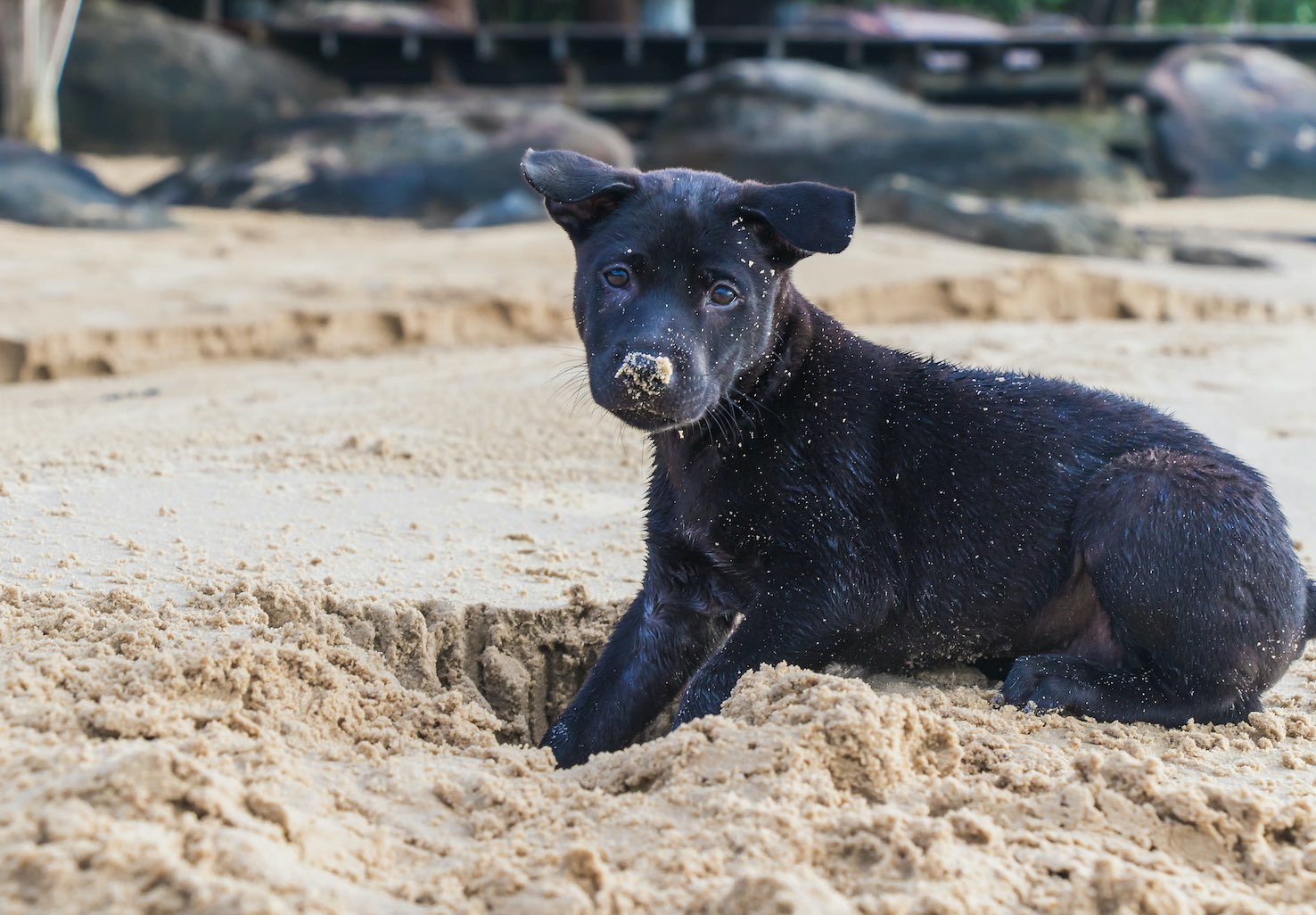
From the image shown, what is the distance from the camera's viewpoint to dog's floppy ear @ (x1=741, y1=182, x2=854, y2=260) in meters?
3.81

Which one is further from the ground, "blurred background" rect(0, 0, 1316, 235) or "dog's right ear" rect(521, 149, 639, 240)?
"dog's right ear" rect(521, 149, 639, 240)

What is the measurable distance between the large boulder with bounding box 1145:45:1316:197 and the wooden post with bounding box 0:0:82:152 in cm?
1472

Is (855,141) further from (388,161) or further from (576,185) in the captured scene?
(576,185)

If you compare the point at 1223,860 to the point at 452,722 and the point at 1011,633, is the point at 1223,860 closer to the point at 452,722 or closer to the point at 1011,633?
the point at 1011,633

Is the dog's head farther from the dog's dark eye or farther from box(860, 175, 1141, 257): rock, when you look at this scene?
box(860, 175, 1141, 257): rock

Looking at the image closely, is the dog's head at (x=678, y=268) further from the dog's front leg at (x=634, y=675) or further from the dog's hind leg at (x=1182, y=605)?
the dog's hind leg at (x=1182, y=605)

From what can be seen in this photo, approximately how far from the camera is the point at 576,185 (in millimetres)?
3959

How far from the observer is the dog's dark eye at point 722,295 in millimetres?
3914

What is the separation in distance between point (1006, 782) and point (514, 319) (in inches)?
249

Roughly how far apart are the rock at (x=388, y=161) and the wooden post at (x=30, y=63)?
2.18 m

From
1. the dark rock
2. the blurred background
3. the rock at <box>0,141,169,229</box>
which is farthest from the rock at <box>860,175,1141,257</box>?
the rock at <box>0,141,169,229</box>

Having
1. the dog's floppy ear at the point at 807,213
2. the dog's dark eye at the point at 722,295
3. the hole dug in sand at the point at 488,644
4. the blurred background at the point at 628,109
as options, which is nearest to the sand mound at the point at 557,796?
the hole dug in sand at the point at 488,644

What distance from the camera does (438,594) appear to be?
4.29 m

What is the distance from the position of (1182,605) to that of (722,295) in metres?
1.46
